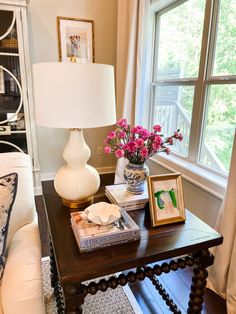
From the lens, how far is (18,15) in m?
2.21

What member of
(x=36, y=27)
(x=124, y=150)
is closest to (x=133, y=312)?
(x=124, y=150)

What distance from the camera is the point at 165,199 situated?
0.98m

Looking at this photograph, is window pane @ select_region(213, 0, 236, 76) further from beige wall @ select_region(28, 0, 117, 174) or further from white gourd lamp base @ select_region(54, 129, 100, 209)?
beige wall @ select_region(28, 0, 117, 174)

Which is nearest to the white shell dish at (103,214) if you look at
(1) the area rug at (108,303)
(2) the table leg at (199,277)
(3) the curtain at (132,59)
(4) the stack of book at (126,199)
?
(4) the stack of book at (126,199)

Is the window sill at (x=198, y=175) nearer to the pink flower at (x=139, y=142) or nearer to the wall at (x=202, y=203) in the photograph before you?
the wall at (x=202, y=203)

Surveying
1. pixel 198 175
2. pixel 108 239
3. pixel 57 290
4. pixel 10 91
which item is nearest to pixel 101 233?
pixel 108 239

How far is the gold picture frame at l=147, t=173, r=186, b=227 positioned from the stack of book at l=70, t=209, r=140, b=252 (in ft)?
0.42

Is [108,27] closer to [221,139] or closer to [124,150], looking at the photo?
[221,139]

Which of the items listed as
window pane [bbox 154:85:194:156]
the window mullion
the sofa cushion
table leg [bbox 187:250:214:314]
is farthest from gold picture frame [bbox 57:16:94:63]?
table leg [bbox 187:250:214:314]

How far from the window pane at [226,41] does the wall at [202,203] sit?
33.3 inches

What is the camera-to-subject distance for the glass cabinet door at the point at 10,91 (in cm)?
225

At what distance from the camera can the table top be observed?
75 cm

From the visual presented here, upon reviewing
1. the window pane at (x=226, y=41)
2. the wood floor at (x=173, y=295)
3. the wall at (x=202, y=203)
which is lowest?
the wood floor at (x=173, y=295)

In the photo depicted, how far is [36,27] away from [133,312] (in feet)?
9.18
